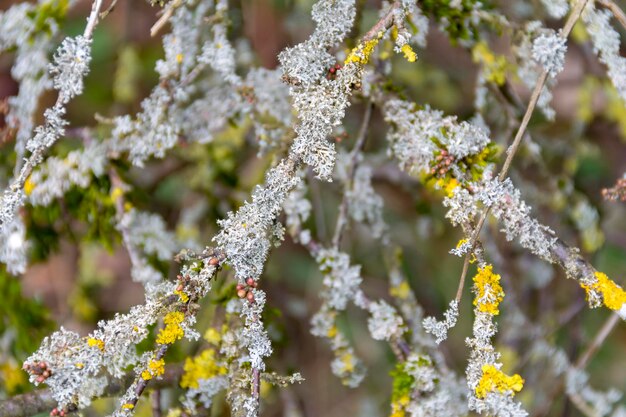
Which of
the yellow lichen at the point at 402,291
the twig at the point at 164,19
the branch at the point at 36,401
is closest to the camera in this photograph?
the twig at the point at 164,19

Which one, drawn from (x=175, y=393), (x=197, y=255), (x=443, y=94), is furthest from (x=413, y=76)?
(x=197, y=255)

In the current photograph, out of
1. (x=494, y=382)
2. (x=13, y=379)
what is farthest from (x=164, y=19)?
(x=13, y=379)

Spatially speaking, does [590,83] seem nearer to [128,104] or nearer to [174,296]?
[128,104]

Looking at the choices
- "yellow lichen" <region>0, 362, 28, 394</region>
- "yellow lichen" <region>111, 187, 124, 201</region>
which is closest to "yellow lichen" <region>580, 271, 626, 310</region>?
"yellow lichen" <region>111, 187, 124, 201</region>

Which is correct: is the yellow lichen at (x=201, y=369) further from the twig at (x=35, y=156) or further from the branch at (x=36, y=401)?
the twig at (x=35, y=156)

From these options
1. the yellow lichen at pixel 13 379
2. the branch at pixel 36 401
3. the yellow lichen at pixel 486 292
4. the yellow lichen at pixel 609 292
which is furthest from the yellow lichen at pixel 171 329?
the yellow lichen at pixel 13 379

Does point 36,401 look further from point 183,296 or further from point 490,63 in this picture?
point 490,63

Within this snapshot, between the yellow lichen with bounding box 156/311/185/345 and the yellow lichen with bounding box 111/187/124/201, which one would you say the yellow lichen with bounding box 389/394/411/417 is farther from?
the yellow lichen with bounding box 111/187/124/201
